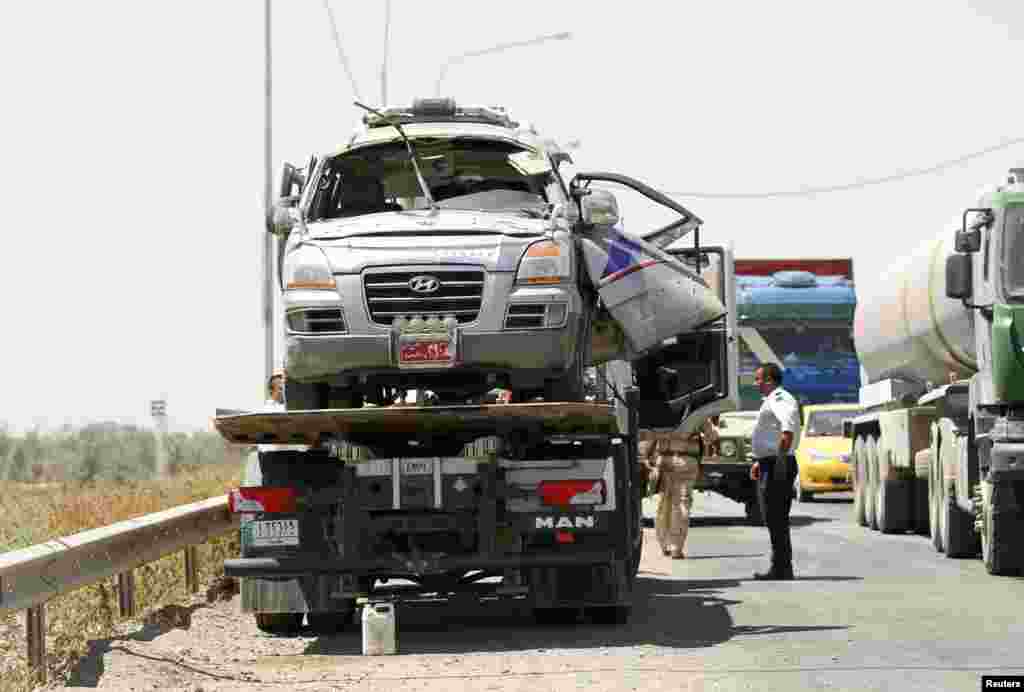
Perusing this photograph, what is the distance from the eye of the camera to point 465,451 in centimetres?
1332

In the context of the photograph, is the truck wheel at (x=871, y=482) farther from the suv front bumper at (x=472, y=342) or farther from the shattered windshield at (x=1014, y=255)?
the suv front bumper at (x=472, y=342)

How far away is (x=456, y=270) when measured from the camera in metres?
13.3

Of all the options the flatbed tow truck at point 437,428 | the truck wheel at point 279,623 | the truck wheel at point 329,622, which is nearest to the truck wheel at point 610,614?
the flatbed tow truck at point 437,428

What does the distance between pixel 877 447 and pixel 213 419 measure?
15.3 metres

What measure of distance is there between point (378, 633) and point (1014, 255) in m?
7.40

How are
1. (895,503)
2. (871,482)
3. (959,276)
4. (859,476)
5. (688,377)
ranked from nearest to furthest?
1. (688,377)
2. (959,276)
3. (895,503)
4. (871,482)
5. (859,476)

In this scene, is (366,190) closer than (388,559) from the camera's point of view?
No

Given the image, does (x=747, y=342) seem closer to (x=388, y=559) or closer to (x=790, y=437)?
(x=790, y=437)

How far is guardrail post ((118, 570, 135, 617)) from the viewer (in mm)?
14188

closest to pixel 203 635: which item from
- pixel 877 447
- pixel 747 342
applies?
pixel 877 447

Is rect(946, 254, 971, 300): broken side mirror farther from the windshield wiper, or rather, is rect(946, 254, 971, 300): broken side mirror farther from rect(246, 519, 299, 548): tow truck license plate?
rect(246, 519, 299, 548): tow truck license plate

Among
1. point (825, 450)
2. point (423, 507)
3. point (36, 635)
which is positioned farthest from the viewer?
point (825, 450)

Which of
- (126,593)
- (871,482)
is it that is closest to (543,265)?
(126,593)

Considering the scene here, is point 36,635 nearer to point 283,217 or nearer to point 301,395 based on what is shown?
point 301,395
